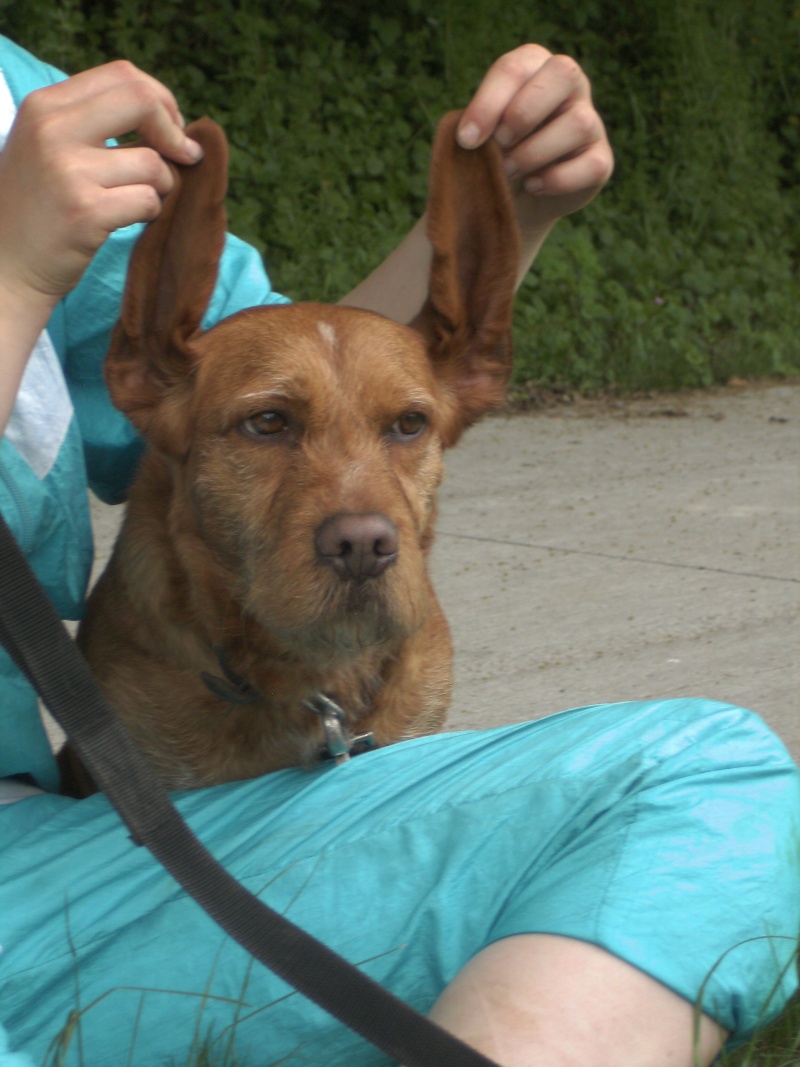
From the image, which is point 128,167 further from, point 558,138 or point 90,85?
point 558,138

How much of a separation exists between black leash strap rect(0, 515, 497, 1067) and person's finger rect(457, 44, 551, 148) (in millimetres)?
981

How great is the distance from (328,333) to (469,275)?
0.27 meters

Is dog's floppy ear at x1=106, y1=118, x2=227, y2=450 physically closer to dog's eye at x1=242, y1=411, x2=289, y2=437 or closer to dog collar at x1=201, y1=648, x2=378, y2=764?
dog's eye at x1=242, y1=411, x2=289, y2=437

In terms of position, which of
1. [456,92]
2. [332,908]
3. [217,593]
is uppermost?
[456,92]

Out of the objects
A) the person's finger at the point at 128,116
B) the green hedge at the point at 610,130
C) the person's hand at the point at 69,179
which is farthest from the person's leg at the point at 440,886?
the green hedge at the point at 610,130

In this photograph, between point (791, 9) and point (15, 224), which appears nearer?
point (15, 224)

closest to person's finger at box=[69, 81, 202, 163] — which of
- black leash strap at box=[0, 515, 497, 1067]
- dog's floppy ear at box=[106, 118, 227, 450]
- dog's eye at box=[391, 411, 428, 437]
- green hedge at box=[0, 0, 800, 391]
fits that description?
dog's floppy ear at box=[106, 118, 227, 450]

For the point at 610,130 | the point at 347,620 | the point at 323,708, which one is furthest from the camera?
the point at 610,130

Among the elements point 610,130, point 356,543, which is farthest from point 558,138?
point 610,130

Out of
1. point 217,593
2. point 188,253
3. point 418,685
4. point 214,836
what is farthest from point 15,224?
point 418,685

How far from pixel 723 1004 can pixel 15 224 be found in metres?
1.30

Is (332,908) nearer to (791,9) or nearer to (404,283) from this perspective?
(404,283)

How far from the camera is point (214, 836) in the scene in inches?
85.6

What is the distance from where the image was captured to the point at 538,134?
2.29m
